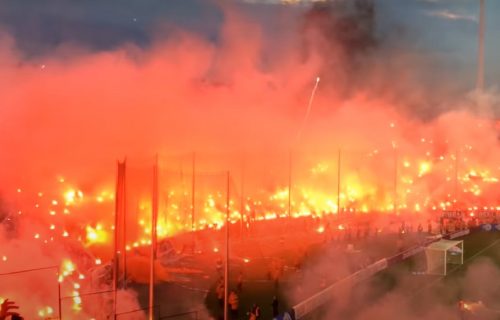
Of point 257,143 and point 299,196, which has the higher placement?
point 257,143

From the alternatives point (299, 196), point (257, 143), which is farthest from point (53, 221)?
point (299, 196)

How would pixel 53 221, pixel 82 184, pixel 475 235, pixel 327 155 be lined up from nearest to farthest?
pixel 53 221 < pixel 82 184 < pixel 475 235 < pixel 327 155

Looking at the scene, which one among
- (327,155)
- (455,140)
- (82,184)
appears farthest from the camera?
(455,140)

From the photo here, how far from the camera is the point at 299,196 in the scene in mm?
23078

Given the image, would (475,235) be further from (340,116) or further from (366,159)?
(340,116)

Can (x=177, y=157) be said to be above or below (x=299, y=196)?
above

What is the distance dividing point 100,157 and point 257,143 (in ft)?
27.9

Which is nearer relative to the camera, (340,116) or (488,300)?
(488,300)

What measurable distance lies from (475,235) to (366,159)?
7878 mm

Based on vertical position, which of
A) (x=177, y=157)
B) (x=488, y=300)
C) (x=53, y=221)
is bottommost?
(x=488, y=300)

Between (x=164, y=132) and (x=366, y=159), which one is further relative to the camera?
(x=366, y=159)

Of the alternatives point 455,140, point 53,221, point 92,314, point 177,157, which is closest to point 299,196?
point 177,157

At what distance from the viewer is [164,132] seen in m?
17.5

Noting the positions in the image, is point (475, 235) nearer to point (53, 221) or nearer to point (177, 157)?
point (177, 157)
